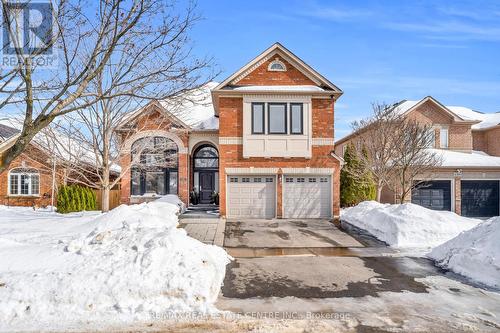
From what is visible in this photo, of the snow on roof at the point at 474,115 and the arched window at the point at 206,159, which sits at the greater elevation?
the snow on roof at the point at 474,115

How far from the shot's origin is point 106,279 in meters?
6.14

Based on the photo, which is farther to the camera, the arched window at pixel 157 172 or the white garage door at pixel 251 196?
the arched window at pixel 157 172

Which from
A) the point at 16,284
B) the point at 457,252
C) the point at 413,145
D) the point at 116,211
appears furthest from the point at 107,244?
the point at 413,145

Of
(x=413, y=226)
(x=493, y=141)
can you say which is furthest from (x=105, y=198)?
(x=493, y=141)

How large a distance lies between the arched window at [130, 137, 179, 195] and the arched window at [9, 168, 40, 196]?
32.1ft

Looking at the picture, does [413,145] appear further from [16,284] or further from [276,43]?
[16,284]

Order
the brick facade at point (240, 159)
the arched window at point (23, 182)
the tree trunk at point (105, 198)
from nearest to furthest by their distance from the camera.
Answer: the tree trunk at point (105, 198)
the brick facade at point (240, 159)
the arched window at point (23, 182)

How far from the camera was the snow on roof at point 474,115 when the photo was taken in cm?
2761

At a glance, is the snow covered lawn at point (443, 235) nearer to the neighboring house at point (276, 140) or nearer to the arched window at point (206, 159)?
the neighboring house at point (276, 140)

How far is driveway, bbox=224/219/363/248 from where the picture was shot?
11.6 metres

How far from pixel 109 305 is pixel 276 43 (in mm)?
14901

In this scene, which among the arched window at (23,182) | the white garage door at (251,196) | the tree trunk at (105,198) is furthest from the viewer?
the arched window at (23,182)

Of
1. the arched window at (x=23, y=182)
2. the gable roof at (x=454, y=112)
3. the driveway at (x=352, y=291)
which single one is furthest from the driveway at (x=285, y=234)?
the arched window at (x=23, y=182)

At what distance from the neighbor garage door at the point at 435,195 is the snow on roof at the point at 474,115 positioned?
22.4ft
